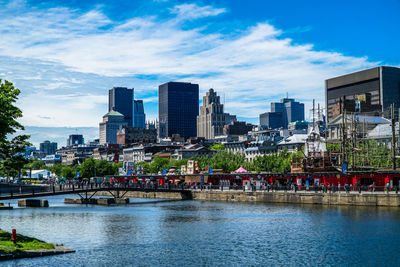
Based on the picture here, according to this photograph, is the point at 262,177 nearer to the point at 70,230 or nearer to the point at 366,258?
the point at 70,230

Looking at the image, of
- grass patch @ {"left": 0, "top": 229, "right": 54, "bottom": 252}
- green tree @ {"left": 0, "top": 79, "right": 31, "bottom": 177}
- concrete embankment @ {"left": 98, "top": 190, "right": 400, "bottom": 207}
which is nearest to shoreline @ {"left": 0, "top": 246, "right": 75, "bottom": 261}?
grass patch @ {"left": 0, "top": 229, "right": 54, "bottom": 252}

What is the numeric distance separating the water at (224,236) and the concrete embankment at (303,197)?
3700mm

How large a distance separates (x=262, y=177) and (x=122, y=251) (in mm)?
74576

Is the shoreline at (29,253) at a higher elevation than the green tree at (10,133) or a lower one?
lower

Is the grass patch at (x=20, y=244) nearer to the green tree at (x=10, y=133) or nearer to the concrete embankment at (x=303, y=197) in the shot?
the green tree at (x=10, y=133)

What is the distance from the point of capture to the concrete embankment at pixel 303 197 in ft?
265

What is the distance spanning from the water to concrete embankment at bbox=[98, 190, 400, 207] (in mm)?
3700

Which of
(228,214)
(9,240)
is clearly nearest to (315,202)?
(228,214)

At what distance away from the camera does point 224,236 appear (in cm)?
5753

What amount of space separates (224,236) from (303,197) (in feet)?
131

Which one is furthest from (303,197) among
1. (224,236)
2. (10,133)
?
(10,133)

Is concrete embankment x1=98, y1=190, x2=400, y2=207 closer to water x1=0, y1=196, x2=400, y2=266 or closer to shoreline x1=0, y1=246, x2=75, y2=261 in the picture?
water x1=0, y1=196, x2=400, y2=266

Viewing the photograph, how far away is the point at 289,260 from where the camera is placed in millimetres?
44375

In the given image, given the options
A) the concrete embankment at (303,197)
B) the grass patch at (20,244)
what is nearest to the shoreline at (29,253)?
the grass patch at (20,244)
